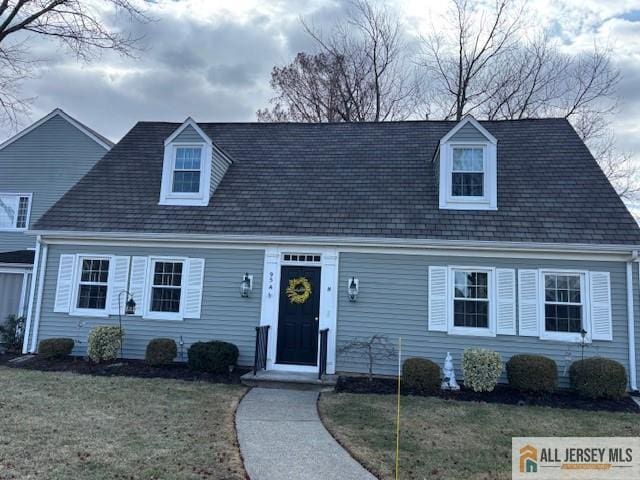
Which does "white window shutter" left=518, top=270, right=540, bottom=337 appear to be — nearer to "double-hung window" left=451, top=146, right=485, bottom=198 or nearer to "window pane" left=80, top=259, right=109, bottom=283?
"double-hung window" left=451, top=146, right=485, bottom=198

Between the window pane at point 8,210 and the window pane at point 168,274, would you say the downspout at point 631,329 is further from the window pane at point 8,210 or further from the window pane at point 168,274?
the window pane at point 8,210

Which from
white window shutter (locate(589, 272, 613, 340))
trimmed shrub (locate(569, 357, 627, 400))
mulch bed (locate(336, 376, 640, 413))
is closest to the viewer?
mulch bed (locate(336, 376, 640, 413))

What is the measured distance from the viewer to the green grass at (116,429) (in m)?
4.35

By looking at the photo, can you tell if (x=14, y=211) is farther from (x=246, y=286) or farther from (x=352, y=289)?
(x=352, y=289)

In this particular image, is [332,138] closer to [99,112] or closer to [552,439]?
[552,439]

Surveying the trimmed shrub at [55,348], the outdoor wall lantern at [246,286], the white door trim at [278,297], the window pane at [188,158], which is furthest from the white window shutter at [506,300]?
the trimmed shrub at [55,348]

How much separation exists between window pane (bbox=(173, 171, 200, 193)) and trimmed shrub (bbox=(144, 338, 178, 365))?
3.85 meters

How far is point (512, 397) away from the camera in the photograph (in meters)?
8.01

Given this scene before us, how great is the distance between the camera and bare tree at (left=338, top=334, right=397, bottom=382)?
9195 millimetres

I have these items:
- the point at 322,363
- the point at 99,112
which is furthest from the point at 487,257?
the point at 99,112

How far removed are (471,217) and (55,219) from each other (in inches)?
391

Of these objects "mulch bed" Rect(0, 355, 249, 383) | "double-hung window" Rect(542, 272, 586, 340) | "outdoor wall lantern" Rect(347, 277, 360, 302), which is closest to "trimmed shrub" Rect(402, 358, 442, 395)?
"outdoor wall lantern" Rect(347, 277, 360, 302)

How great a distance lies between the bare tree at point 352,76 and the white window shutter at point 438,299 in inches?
577

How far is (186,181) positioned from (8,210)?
8948 millimetres
